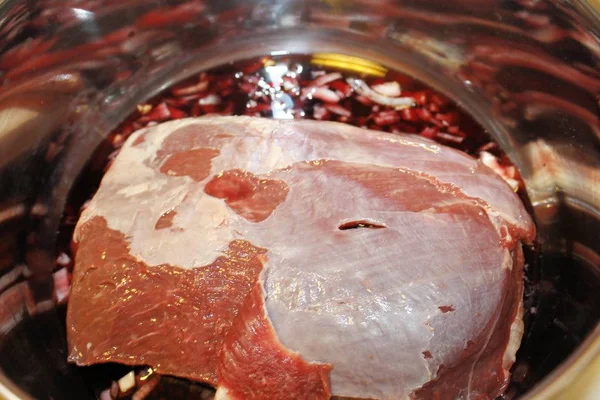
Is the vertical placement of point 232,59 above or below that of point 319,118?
above

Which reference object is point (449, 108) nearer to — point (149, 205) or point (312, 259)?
point (312, 259)

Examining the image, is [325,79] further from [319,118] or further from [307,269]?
[307,269]

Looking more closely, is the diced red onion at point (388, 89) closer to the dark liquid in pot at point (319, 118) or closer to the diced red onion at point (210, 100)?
the dark liquid in pot at point (319, 118)

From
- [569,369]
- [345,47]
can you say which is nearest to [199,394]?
[569,369]

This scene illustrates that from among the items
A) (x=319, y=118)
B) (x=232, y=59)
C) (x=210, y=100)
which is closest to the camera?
(x=319, y=118)

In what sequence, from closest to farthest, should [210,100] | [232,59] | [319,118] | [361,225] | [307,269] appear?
1. [307,269]
2. [361,225]
3. [319,118]
4. [210,100]
5. [232,59]

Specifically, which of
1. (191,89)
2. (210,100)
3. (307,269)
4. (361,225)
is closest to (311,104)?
(210,100)
